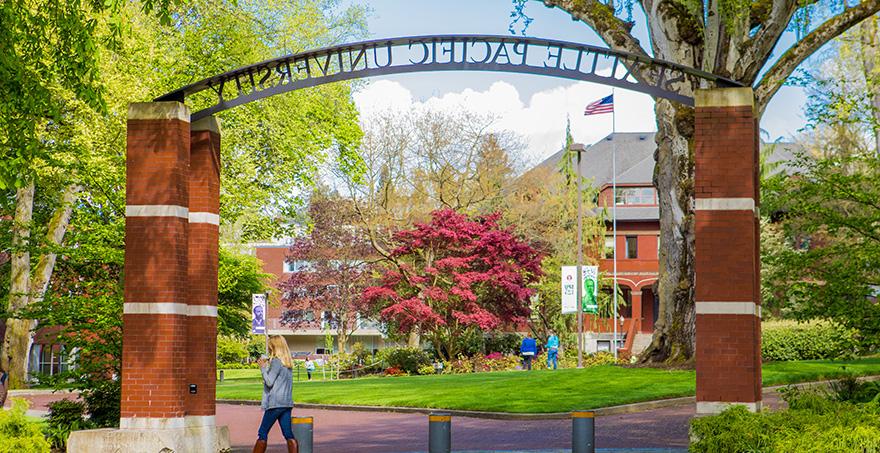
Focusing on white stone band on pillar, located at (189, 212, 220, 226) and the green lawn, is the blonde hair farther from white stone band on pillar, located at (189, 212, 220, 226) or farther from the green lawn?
the green lawn

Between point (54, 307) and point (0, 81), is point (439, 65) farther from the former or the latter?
point (54, 307)

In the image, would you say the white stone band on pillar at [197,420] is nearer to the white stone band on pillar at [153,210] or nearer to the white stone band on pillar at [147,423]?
the white stone band on pillar at [147,423]

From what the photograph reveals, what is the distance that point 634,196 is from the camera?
227 feet

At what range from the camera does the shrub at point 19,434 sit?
40.0 ft

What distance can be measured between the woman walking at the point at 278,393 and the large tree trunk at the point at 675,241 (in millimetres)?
15317

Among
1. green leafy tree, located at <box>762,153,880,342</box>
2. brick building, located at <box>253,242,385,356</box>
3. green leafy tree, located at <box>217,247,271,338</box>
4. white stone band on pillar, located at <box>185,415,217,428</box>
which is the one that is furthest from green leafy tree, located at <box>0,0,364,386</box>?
brick building, located at <box>253,242,385,356</box>

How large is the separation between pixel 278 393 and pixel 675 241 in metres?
15.9

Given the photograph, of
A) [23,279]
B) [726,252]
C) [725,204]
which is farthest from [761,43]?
[23,279]

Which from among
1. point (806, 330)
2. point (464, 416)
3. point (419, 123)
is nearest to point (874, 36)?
point (806, 330)

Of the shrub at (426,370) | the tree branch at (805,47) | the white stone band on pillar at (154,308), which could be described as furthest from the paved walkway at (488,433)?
the shrub at (426,370)

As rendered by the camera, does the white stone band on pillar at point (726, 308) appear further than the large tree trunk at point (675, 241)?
No

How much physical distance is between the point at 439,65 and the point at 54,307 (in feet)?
25.3

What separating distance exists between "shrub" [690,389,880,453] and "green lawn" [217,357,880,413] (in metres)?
9.09

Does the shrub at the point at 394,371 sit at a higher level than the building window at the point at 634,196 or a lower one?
lower
